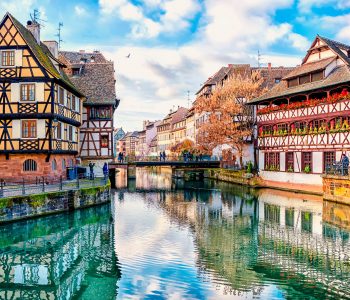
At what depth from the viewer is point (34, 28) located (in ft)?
113

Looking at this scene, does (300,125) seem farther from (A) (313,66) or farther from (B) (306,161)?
(A) (313,66)

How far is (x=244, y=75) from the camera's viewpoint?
5894cm

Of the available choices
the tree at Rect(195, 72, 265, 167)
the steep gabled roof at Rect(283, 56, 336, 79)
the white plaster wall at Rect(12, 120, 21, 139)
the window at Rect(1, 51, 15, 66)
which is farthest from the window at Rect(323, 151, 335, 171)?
the window at Rect(1, 51, 15, 66)

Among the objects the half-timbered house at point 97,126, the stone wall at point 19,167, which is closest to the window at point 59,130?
the stone wall at point 19,167

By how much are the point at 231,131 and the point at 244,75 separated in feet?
46.2

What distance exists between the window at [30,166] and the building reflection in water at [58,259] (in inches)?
231

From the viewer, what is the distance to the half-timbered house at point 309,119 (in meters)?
34.2

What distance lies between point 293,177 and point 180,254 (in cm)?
2428

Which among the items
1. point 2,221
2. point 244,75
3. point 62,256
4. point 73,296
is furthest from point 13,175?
point 244,75

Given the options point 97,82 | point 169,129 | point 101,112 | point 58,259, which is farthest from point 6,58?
point 169,129

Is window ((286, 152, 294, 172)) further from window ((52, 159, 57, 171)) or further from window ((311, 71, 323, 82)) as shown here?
window ((52, 159, 57, 171))

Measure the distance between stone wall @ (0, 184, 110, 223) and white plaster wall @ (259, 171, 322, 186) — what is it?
1778 cm

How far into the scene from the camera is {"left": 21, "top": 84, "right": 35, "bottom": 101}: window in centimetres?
2978

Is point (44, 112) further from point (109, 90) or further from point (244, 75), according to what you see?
point (244, 75)
